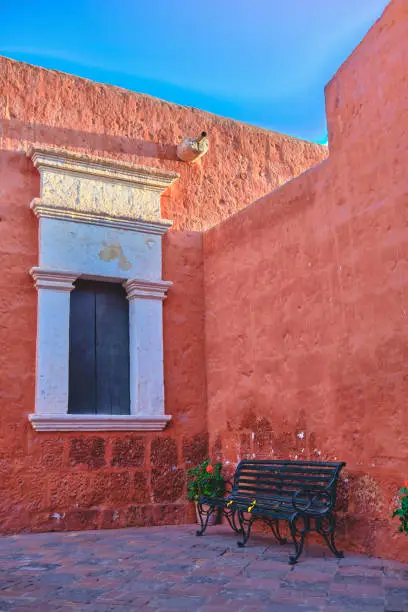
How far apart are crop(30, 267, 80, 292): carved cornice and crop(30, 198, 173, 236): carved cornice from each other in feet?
1.82

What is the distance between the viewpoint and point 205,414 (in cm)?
666

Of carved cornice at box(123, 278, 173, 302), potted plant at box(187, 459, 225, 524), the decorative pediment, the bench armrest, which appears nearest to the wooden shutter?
carved cornice at box(123, 278, 173, 302)

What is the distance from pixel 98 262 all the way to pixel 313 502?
10.3ft

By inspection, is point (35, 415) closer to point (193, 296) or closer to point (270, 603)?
point (193, 296)

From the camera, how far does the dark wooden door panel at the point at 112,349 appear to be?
20.6ft

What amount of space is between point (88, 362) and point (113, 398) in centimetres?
43

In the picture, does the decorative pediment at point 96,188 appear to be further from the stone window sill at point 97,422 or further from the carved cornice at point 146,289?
the stone window sill at point 97,422

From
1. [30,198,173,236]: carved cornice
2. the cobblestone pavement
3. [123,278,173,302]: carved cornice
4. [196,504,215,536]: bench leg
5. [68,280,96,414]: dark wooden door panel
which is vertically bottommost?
the cobblestone pavement

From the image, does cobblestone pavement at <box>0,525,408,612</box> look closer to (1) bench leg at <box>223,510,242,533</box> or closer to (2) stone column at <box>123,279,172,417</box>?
(1) bench leg at <box>223,510,242,533</box>

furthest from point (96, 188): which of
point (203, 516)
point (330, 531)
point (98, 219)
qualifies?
point (330, 531)

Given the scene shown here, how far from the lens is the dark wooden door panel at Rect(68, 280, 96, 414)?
612cm

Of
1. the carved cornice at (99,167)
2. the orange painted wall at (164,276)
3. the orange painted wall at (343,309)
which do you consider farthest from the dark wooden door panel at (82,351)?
the orange painted wall at (343,309)

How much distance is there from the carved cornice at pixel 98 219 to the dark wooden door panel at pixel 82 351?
0.63 m

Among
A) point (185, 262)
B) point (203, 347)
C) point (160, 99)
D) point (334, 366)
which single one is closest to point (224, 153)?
point (160, 99)
